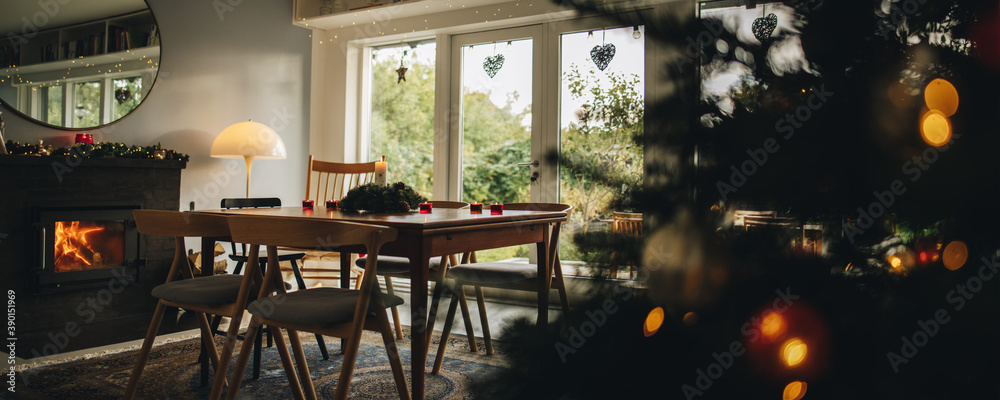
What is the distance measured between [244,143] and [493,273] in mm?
2282

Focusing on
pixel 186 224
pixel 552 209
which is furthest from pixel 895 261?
pixel 552 209

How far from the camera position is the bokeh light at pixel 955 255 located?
43 centimetres

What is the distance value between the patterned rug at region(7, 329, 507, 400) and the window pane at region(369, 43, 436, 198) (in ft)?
7.28

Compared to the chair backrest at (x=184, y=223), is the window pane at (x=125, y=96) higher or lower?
higher

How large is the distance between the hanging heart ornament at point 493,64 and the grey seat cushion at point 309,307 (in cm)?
298

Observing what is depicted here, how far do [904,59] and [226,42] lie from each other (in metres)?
4.82

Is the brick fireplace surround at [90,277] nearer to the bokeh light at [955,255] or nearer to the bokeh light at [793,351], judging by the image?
the bokeh light at [793,351]

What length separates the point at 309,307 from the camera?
1793mm

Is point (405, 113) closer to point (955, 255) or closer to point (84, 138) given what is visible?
point (84, 138)

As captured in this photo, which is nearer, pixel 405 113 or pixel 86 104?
pixel 86 104

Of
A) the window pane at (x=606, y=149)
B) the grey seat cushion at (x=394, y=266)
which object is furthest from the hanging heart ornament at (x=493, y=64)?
the window pane at (x=606, y=149)

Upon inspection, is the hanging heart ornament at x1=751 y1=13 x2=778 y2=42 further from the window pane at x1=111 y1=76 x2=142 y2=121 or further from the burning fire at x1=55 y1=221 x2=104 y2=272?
the window pane at x1=111 y1=76 x2=142 y2=121

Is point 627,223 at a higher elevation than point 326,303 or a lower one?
higher

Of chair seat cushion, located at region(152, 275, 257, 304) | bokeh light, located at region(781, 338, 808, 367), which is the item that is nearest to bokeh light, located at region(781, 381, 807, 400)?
bokeh light, located at region(781, 338, 808, 367)
